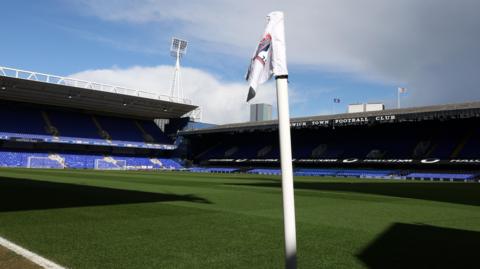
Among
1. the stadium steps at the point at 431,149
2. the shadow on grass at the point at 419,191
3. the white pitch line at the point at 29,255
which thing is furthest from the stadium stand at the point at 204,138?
the white pitch line at the point at 29,255

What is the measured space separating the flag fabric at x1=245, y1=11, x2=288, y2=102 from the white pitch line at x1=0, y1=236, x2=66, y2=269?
3677 mm

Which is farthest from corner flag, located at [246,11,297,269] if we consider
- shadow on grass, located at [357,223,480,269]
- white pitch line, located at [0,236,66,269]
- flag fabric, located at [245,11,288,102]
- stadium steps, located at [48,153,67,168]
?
stadium steps, located at [48,153,67,168]

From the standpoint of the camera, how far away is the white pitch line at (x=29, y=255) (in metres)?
5.81

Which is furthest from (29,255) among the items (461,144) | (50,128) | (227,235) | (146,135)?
(146,135)

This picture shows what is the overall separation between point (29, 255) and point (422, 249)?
20.5ft

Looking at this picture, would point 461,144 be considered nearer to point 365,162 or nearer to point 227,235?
point 365,162

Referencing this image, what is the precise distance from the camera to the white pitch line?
581 centimetres

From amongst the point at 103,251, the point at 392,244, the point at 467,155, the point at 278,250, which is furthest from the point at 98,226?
the point at 467,155

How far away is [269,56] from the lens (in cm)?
398

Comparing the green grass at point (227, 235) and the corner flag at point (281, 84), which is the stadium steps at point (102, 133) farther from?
the corner flag at point (281, 84)

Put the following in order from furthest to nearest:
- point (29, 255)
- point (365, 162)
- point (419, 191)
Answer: point (365, 162)
point (419, 191)
point (29, 255)

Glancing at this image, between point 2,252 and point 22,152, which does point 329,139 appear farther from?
point 2,252

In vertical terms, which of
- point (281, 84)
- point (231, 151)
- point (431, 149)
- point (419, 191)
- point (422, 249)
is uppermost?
point (231, 151)

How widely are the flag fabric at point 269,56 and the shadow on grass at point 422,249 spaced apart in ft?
11.9
